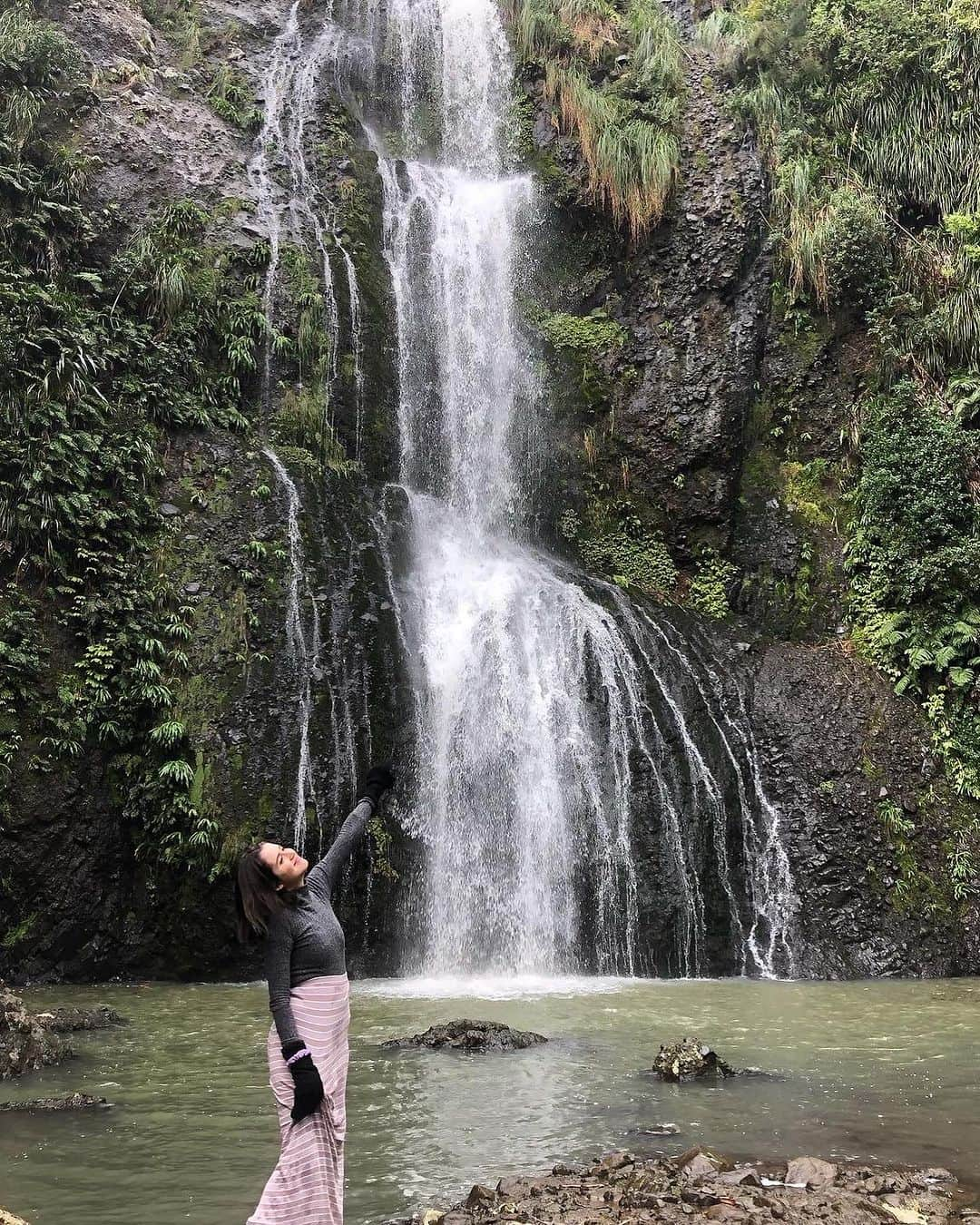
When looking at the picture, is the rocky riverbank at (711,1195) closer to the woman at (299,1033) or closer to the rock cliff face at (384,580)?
the woman at (299,1033)

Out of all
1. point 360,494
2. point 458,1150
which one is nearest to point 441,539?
point 360,494

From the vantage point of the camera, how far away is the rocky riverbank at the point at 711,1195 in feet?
12.7

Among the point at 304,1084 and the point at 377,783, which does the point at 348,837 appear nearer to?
the point at 377,783

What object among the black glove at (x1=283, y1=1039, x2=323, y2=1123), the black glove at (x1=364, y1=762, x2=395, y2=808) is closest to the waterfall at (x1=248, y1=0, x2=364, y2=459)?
the black glove at (x1=364, y1=762, x2=395, y2=808)

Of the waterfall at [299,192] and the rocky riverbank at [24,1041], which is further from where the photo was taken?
the waterfall at [299,192]

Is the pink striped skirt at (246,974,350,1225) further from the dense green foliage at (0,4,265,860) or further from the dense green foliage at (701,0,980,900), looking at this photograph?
the dense green foliage at (701,0,980,900)

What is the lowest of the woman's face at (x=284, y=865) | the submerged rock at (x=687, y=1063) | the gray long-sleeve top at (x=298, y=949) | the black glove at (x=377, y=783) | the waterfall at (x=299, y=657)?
the submerged rock at (x=687, y=1063)

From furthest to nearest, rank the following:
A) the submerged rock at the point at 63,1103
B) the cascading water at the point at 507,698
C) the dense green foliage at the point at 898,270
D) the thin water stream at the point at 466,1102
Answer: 1. the dense green foliage at the point at 898,270
2. the cascading water at the point at 507,698
3. the submerged rock at the point at 63,1103
4. the thin water stream at the point at 466,1102

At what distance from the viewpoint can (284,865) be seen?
137 inches

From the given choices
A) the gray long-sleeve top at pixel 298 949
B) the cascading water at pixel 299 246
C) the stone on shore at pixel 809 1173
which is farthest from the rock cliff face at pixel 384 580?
the gray long-sleeve top at pixel 298 949

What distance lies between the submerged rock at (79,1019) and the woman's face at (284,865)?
184 inches

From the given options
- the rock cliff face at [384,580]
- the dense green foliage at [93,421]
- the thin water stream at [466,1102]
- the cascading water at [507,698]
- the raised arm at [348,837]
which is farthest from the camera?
the cascading water at [507,698]

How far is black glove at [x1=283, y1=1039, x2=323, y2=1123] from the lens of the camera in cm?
329

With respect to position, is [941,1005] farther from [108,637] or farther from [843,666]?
[108,637]
